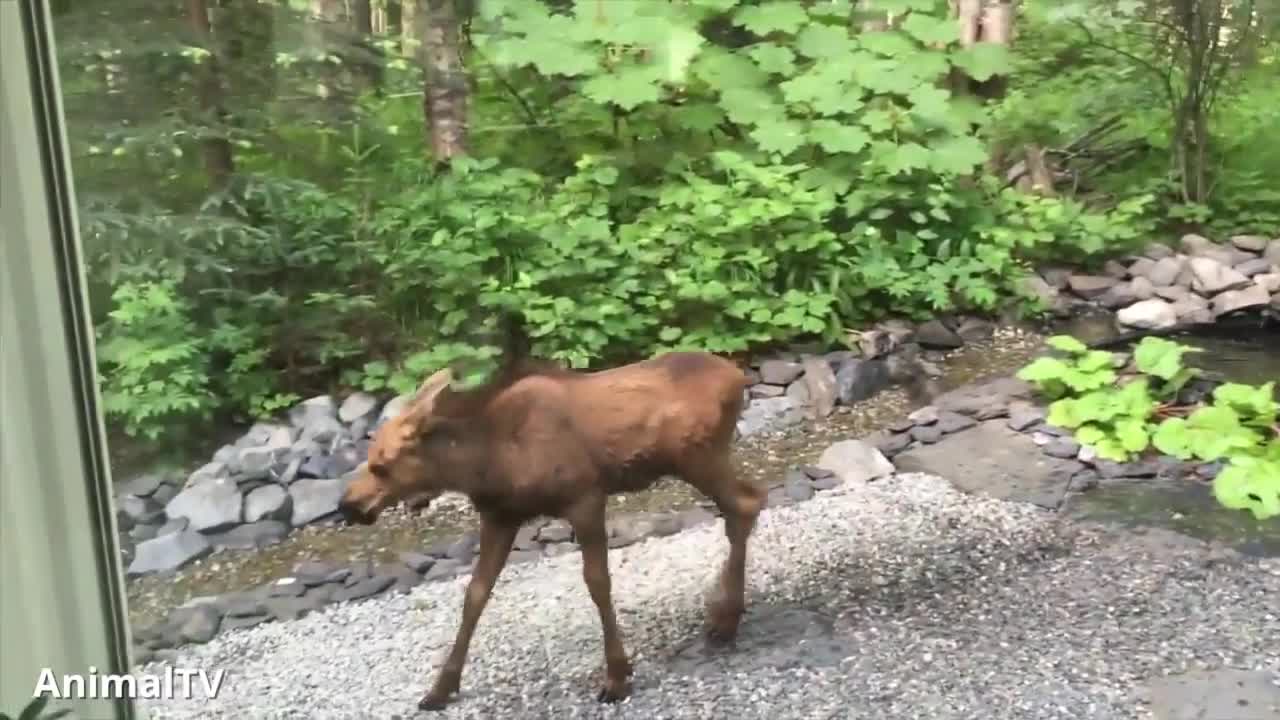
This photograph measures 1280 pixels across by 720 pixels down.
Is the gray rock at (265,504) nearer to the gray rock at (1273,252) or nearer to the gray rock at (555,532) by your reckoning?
the gray rock at (555,532)

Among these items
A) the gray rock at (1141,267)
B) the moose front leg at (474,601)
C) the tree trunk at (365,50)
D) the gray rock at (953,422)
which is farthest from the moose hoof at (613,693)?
the gray rock at (1141,267)

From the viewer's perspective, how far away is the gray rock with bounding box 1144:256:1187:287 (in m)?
1.21

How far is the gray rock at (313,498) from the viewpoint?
107cm

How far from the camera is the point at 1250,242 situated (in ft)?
3.85

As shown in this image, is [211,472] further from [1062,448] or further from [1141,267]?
[1141,267]

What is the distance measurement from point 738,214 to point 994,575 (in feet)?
1.40

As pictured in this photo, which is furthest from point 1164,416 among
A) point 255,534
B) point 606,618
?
point 255,534

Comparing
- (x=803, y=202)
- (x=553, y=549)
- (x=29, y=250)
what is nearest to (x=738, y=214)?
(x=803, y=202)

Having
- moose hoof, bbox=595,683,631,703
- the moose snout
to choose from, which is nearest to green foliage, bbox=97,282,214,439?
the moose snout

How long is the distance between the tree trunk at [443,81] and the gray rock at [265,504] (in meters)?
0.38

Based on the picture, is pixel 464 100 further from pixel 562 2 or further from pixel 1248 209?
pixel 1248 209

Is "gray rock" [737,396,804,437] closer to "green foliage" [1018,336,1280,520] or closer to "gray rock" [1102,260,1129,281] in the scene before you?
"green foliage" [1018,336,1280,520]

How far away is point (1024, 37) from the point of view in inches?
43.9

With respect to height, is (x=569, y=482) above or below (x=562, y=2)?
below
